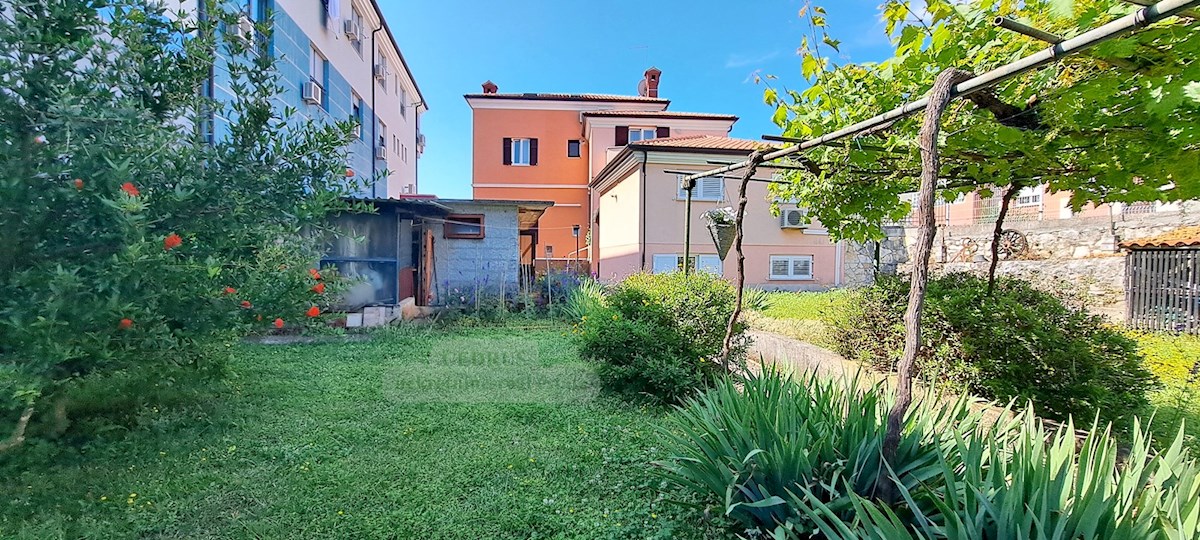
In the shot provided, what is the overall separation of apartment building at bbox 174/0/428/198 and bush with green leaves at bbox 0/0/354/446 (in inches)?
20.3

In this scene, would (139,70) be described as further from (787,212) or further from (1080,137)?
(787,212)

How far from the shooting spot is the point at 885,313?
21.0ft

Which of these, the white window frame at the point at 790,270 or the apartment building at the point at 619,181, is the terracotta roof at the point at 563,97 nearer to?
the apartment building at the point at 619,181

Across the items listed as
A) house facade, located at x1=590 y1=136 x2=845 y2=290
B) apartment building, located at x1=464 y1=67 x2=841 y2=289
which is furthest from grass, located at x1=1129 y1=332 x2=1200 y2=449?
apartment building, located at x1=464 y1=67 x2=841 y2=289

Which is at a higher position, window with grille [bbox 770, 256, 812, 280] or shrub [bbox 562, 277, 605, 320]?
window with grille [bbox 770, 256, 812, 280]

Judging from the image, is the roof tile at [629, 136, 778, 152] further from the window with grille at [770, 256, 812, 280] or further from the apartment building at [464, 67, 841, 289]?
the window with grille at [770, 256, 812, 280]

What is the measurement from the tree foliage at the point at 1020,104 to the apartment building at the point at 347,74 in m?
3.83

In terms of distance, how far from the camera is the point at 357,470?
12.1 feet

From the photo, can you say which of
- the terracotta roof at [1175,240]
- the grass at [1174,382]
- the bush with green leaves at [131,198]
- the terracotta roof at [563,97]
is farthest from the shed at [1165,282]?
the terracotta roof at [563,97]

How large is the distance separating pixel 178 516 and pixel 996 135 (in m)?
5.80

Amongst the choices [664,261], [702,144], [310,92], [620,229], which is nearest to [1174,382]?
[664,261]

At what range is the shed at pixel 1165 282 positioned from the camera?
9.10 metres

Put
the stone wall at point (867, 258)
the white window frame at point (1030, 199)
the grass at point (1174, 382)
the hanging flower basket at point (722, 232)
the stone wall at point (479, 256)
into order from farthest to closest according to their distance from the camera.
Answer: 1. the stone wall at point (867, 258)
2. the white window frame at point (1030, 199)
3. the stone wall at point (479, 256)
4. the hanging flower basket at point (722, 232)
5. the grass at point (1174, 382)

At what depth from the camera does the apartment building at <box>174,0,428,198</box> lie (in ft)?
28.3
